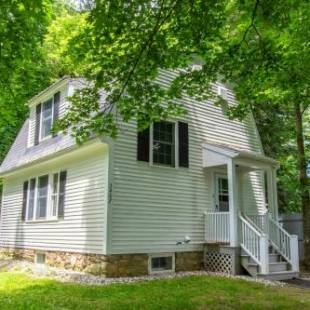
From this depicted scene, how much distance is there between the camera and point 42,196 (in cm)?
1332

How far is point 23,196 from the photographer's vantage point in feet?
48.4

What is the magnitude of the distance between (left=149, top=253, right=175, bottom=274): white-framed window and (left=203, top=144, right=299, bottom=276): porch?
135cm

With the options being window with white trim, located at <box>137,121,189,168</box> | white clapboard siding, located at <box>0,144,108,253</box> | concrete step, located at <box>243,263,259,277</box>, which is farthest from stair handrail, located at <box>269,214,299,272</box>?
white clapboard siding, located at <box>0,144,108,253</box>

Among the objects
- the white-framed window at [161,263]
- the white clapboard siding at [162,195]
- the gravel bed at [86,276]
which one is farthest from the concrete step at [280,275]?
the white-framed window at [161,263]

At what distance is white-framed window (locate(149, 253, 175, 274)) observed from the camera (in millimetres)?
10789

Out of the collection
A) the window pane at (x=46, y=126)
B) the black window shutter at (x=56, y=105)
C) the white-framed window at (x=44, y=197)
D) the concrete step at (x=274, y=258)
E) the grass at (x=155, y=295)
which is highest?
the black window shutter at (x=56, y=105)

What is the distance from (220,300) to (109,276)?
11.0ft

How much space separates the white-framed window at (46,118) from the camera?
13523mm

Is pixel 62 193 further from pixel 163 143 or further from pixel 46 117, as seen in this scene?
pixel 163 143

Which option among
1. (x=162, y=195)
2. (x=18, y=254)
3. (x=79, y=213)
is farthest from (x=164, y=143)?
(x=18, y=254)

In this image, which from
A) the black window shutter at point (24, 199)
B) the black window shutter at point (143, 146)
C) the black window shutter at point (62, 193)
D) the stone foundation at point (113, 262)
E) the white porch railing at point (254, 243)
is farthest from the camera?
the black window shutter at point (24, 199)

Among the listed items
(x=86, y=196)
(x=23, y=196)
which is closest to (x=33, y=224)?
(x=23, y=196)

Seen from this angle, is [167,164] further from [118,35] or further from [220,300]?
[118,35]

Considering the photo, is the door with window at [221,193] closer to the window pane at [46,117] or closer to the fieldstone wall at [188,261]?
the fieldstone wall at [188,261]
